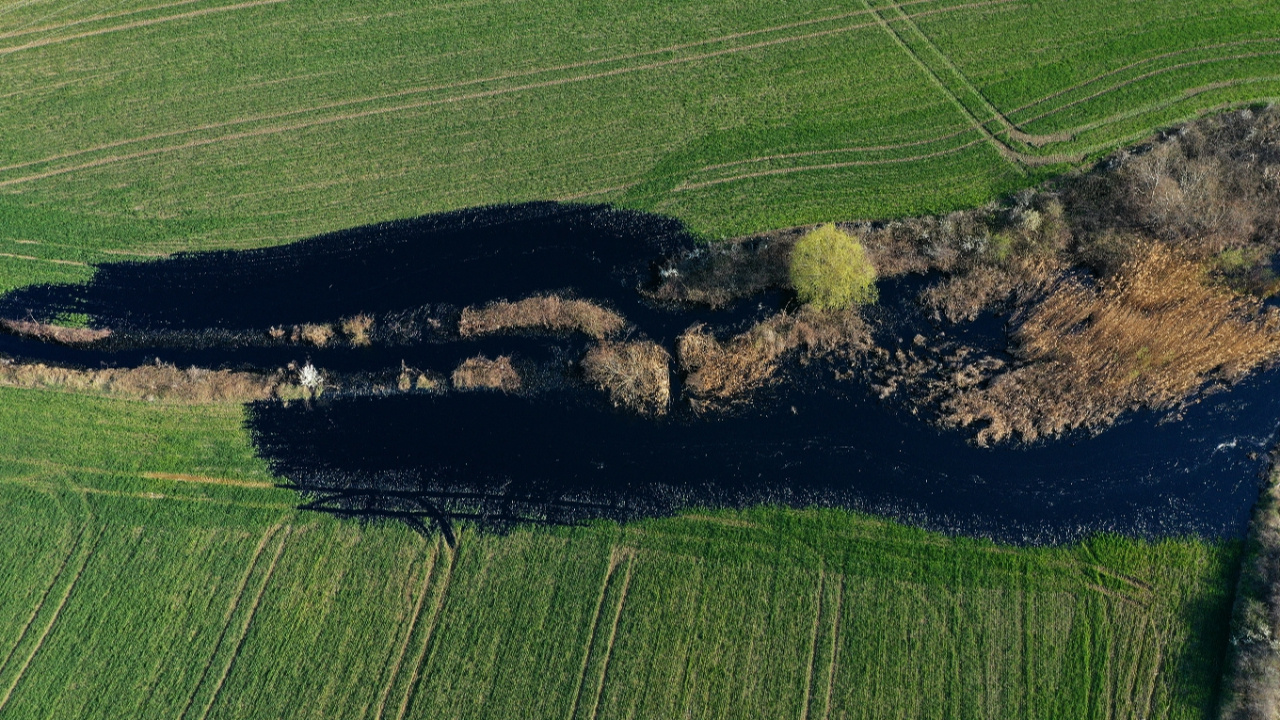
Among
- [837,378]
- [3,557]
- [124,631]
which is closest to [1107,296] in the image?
[837,378]

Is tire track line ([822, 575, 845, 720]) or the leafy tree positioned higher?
the leafy tree

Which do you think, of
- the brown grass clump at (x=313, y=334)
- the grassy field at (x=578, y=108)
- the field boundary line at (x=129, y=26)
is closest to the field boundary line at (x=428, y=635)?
the brown grass clump at (x=313, y=334)

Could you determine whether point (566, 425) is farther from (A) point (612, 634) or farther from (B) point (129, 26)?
(B) point (129, 26)

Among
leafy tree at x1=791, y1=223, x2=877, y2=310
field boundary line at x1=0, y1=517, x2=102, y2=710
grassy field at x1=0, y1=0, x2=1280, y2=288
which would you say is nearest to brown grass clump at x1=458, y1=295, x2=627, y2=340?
grassy field at x1=0, y1=0, x2=1280, y2=288

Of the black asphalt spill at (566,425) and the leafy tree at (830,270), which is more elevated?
the leafy tree at (830,270)

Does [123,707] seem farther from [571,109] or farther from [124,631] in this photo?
[571,109]

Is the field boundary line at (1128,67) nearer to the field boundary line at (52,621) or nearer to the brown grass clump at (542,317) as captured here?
the brown grass clump at (542,317)

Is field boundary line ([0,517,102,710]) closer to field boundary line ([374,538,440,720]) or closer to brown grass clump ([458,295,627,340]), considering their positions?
field boundary line ([374,538,440,720])
